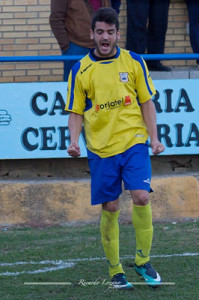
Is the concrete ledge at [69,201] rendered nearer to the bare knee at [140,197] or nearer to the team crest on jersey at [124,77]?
the bare knee at [140,197]

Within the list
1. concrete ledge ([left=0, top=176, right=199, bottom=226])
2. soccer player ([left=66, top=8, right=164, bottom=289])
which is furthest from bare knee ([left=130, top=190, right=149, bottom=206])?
concrete ledge ([left=0, top=176, right=199, bottom=226])

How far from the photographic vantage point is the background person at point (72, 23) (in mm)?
8477

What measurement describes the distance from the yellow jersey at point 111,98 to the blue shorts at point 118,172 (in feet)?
0.17

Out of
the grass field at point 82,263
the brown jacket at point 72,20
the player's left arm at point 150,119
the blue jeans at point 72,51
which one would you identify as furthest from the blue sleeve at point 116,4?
the player's left arm at point 150,119

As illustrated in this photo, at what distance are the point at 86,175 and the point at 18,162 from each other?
826mm

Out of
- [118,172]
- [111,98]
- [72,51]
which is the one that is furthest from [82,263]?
[72,51]

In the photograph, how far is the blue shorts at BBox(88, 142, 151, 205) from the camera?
5.21 meters

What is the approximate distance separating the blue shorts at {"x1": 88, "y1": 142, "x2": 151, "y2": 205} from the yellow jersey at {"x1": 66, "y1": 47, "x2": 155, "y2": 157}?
50 mm

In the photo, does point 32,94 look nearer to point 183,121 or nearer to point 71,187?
point 71,187

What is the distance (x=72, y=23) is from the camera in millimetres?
8617

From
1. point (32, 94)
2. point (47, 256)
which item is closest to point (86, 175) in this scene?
point (32, 94)

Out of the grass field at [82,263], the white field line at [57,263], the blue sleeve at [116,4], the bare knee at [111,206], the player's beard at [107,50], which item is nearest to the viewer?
the grass field at [82,263]

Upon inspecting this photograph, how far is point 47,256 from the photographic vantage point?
21.2 feet

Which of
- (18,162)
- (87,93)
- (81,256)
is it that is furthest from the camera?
A: (18,162)
